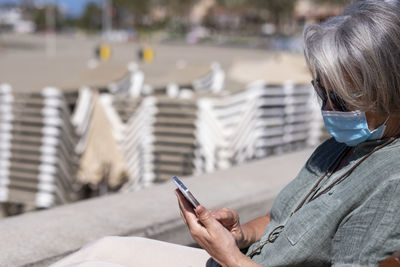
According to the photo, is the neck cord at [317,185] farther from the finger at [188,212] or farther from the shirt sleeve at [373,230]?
the finger at [188,212]

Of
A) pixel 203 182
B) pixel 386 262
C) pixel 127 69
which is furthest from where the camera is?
pixel 127 69

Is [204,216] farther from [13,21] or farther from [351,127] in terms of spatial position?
[13,21]

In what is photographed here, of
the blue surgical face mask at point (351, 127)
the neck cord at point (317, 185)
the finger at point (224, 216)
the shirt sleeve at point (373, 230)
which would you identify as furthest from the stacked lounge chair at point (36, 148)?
the shirt sleeve at point (373, 230)

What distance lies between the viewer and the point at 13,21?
9312 centimetres

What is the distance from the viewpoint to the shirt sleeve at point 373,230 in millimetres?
1723

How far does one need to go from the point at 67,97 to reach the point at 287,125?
A: 7.68ft

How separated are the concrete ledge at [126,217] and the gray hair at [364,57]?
4.48 ft

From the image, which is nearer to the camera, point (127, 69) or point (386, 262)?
point (386, 262)

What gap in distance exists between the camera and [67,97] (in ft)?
21.4

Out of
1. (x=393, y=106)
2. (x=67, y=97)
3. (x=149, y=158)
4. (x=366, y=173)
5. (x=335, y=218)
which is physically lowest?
(x=149, y=158)

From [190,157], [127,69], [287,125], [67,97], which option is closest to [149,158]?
[190,157]

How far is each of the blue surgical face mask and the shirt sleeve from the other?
208mm

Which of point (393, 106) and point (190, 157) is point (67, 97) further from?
point (393, 106)

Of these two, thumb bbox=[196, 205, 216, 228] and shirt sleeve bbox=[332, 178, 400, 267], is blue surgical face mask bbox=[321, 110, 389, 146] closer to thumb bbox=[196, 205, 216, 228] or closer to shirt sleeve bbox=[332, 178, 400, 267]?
shirt sleeve bbox=[332, 178, 400, 267]
